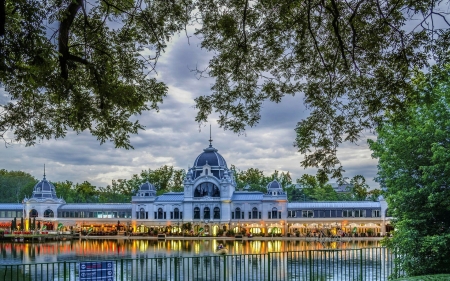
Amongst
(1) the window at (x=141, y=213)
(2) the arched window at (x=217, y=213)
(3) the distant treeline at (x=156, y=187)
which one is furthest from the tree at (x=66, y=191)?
(2) the arched window at (x=217, y=213)

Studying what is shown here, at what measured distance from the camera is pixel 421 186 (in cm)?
1642

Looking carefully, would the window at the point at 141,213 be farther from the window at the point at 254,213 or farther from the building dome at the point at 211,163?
the window at the point at 254,213

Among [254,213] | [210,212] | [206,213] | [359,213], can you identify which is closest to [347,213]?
[359,213]

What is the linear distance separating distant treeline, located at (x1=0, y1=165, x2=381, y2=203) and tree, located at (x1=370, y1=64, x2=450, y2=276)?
6194 centimetres

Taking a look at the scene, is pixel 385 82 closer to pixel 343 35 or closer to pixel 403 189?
pixel 343 35

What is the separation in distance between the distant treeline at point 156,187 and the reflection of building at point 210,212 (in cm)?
1125

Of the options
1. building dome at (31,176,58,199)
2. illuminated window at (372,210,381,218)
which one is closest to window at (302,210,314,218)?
illuminated window at (372,210,381,218)

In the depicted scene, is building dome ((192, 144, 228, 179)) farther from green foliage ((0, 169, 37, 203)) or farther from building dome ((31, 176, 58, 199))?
green foliage ((0, 169, 37, 203))

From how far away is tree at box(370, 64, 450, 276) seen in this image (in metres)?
15.5

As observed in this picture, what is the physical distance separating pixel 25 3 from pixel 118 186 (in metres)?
92.5

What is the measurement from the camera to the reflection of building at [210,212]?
219ft

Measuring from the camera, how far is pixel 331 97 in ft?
29.5

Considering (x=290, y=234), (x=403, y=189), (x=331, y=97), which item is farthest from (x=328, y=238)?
(x=331, y=97)

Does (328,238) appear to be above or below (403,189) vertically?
below
